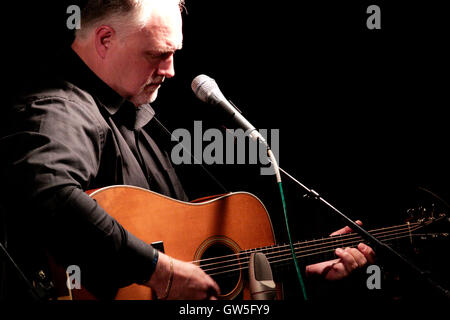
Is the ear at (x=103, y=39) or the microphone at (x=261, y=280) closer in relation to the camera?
the microphone at (x=261, y=280)

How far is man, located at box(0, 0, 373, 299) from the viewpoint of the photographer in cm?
120

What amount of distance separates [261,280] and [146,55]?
107 centimetres

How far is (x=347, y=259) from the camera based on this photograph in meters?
1.92

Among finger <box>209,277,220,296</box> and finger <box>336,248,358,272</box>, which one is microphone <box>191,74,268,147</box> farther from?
finger <box>336,248,358,272</box>

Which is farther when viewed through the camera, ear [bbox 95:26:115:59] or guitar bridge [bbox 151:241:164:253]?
ear [bbox 95:26:115:59]

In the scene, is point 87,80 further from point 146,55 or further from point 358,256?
point 358,256

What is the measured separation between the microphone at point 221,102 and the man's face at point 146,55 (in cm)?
23

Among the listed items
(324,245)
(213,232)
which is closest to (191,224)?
(213,232)

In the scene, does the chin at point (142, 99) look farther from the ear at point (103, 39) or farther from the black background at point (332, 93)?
the black background at point (332, 93)

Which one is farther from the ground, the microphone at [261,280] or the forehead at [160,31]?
the forehead at [160,31]

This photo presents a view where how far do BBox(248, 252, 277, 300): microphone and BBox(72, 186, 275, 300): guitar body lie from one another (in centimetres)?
17

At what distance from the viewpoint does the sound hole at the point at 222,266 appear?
5.20 feet

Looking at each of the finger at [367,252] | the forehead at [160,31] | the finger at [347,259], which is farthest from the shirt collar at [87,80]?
the finger at [367,252]

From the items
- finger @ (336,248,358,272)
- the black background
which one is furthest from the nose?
finger @ (336,248,358,272)
